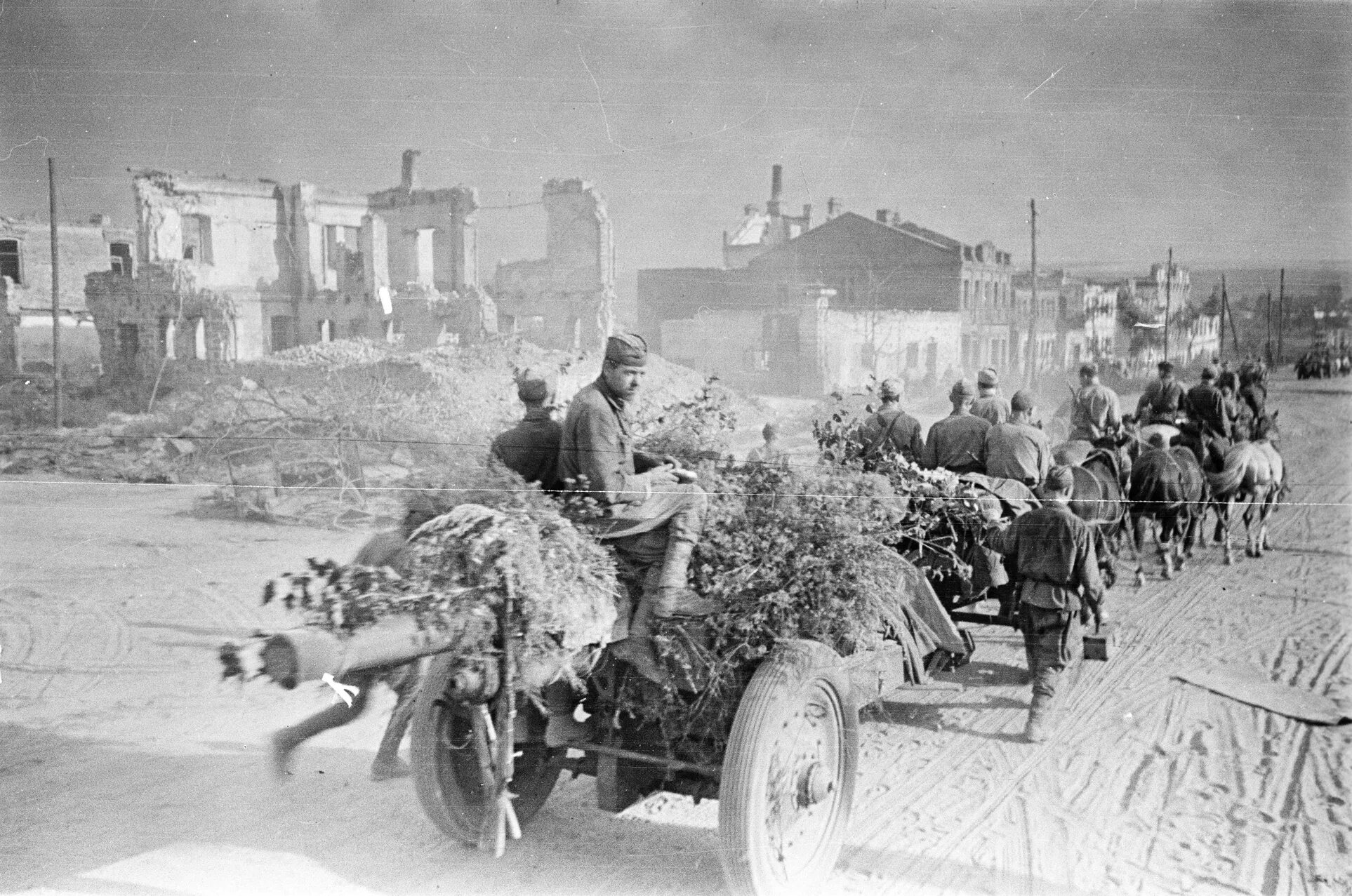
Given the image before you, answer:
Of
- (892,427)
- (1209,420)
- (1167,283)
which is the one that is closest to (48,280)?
(892,427)

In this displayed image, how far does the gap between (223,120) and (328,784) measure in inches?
116

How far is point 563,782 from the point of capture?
490 centimetres

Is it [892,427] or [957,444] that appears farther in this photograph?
[957,444]

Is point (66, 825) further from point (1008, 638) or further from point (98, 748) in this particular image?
point (1008, 638)

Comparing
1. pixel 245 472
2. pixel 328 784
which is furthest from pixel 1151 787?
pixel 245 472

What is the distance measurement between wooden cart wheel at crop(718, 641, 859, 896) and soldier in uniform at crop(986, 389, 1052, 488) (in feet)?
7.52

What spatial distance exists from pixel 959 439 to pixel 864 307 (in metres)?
1.06

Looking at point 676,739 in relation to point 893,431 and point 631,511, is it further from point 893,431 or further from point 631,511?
point 893,431

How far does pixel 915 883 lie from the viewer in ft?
13.3

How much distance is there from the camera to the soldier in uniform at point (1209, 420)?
6.63 metres

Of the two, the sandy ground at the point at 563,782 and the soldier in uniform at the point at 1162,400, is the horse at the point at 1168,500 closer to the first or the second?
the soldier in uniform at the point at 1162,400

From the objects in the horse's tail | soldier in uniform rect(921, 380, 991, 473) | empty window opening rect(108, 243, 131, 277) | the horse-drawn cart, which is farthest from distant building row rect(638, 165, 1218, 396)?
the horse's tail

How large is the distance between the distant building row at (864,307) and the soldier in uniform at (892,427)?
20cm

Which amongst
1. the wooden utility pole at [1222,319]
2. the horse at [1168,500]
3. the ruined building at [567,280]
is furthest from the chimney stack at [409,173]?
the horse at [1168,500]
